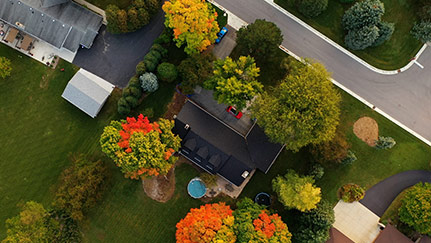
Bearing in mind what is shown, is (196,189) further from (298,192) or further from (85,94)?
(85,94)

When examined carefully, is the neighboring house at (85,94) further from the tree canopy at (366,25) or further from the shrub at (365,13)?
the shrub at (365,13)

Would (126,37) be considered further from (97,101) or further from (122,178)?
(122,178)

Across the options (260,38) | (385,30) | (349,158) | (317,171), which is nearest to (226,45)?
(260,38)

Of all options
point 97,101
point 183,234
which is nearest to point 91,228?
point 183,234

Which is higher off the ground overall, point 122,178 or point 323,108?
point 323,108

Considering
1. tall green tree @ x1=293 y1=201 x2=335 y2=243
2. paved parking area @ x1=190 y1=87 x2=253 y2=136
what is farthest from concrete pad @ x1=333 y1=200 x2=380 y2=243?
paved parking area @ x1=190 y1=87 x2=253 y2=136

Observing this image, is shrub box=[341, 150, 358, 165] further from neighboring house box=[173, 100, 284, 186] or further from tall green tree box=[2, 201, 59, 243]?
tall green tree box=[2, 201, 59, 243]

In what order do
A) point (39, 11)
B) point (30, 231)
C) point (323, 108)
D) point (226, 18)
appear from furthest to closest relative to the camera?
point (226, 18) < point (39, 11) < point (30, 231) < point (323, 108)
